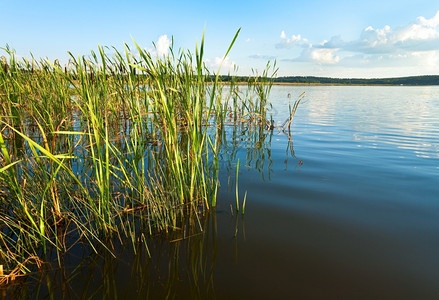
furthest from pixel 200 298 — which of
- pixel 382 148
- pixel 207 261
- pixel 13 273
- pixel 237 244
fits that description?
pixel 382 148

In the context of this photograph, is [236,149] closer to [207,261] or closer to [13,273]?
[207,261]

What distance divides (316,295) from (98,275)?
1.40 m

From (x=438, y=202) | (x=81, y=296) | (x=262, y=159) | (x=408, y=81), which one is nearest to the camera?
(x=81, y=296)

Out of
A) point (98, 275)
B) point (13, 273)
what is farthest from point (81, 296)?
point (13, 273)

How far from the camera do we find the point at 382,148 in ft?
16.5

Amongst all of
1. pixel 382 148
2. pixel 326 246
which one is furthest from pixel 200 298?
pixel 382 148

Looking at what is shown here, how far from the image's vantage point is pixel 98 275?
5.67ft

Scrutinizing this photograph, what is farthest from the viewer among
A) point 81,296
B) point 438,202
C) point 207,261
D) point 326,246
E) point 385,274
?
point 438,202

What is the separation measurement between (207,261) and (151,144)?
11.5 feet

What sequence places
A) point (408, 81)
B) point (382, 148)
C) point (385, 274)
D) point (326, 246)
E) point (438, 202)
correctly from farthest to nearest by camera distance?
point (408, 81)
point (382, 148)
point (438, 202)
point (326, 246)
point (385, 274)

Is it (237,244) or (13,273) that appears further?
(237,244)

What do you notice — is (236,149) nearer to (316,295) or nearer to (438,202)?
(438,202)

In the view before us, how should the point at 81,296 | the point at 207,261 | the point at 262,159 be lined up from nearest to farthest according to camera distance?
the point at 81,296 < the point at 207,261 < the point at 262,159

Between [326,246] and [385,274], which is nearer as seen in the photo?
[385,274]
